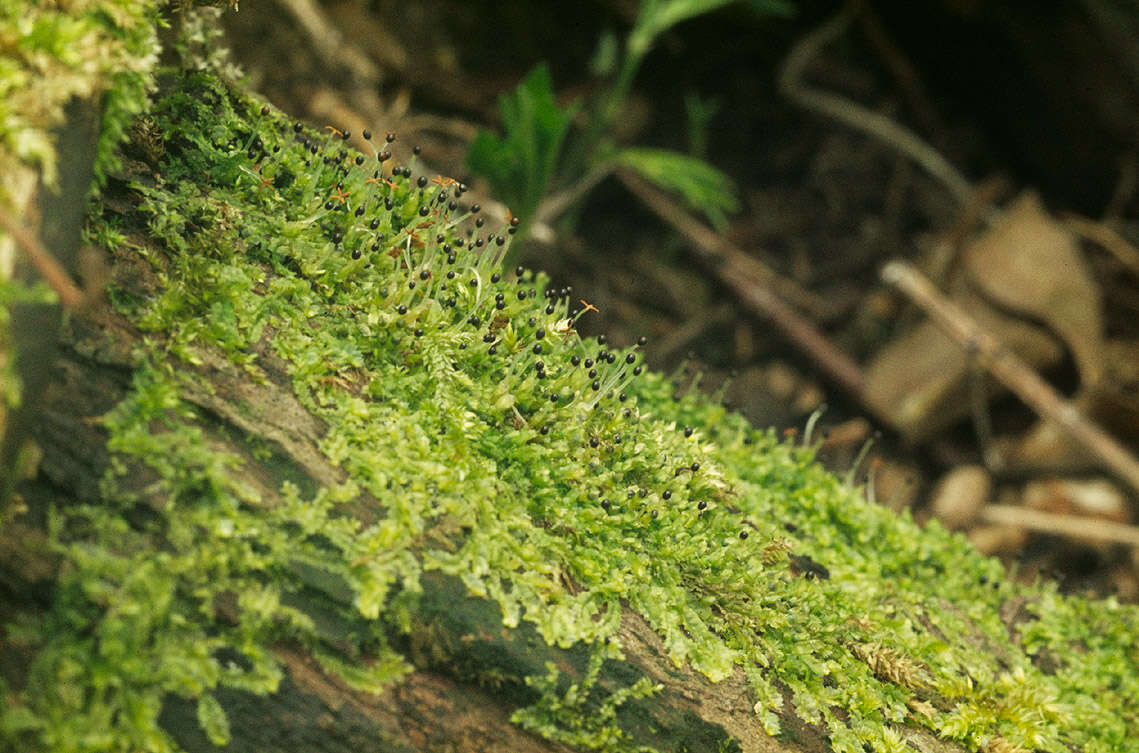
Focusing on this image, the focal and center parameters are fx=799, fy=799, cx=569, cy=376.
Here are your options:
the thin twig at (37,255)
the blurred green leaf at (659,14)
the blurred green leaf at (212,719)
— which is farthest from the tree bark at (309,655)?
the blurred green leaf at (659,14)

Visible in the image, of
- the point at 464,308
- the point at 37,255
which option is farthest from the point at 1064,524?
the point at 37,255

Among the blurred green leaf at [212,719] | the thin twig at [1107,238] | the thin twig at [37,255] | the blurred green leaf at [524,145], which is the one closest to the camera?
the thin twig at [37,255]

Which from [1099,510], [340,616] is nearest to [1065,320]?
[1099,510]

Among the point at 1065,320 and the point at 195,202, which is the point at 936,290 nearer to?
the point at 1065,320

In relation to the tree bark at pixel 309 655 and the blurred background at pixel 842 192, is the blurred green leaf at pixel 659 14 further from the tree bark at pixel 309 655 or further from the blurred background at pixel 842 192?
the tree bark at pixel 309 655

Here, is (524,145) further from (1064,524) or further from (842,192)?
(1064,524)

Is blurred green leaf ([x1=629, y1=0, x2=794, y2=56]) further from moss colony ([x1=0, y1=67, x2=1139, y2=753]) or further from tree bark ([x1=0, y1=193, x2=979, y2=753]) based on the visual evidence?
tree bark ([x1=0, y1=193, x2=979, y2=753])

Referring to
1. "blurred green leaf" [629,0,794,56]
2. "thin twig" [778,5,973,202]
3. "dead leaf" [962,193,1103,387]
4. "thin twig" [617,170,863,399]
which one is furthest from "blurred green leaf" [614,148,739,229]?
"dead leaf" [962,193,1103,387]
